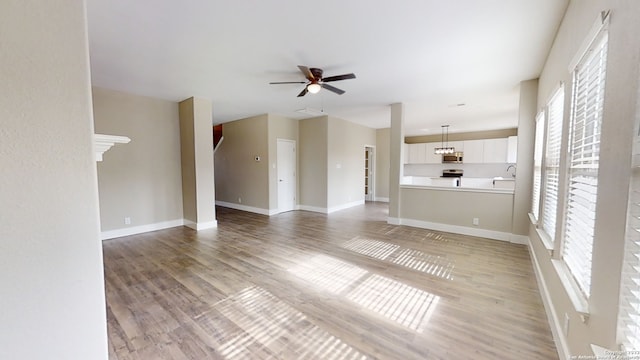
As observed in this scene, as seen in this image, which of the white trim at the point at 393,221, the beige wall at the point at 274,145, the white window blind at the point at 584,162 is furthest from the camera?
the beige wall at the point at 274,145

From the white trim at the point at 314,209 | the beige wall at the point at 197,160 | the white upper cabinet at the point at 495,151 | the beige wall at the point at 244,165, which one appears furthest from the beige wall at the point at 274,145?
the white upper cabinet at the point at 495,151

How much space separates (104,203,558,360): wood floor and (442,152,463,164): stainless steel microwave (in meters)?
5.05

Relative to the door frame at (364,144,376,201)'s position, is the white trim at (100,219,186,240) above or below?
below

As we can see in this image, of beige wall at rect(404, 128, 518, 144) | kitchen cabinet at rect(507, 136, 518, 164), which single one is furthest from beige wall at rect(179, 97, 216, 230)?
kitchen cabinet at rect(507, 136, 518, 164)

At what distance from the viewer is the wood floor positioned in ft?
5.98

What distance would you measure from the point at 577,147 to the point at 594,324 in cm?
112

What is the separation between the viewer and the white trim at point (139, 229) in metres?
4.35

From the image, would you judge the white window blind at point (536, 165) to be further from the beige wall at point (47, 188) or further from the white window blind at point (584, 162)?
the beige wall at point (47, 188)

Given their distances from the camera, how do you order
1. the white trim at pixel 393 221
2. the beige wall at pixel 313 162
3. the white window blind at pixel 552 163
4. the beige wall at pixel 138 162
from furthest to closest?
the beige wall at pixel 313 162 → the white trim at pixel 393 221 → the beige wall at pixel 138 162 → the white window blind at pixel 552 163

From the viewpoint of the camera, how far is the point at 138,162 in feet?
15.2

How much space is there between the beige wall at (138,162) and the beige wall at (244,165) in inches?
72.4

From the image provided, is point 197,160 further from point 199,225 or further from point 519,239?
point 519,239

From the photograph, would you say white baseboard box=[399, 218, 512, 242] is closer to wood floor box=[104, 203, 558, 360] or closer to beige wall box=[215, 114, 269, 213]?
wood floor box=[104, 203, 558, 360]

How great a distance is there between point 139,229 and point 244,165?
9.33ft
